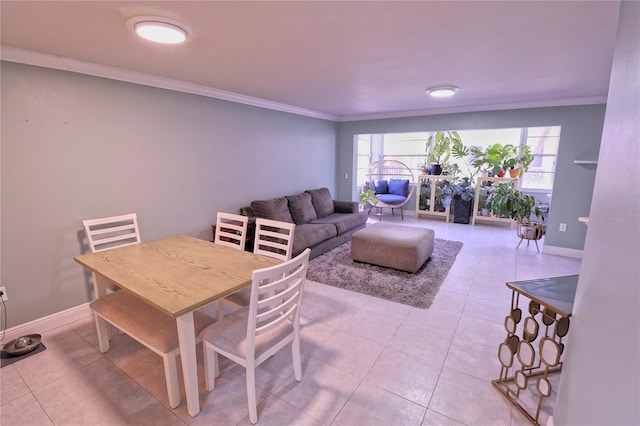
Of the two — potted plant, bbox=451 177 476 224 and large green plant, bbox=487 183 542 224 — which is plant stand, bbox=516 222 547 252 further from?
potted plant, bbox=451 177 476 224

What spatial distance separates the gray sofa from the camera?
394cm

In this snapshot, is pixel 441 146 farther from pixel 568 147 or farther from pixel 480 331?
pixel 480 331

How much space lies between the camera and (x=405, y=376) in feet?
6.27

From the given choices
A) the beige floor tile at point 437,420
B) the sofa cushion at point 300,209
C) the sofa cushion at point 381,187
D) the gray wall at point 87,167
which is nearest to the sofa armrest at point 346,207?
the sofa cushion at point 300,209

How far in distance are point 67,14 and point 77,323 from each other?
7.68ft

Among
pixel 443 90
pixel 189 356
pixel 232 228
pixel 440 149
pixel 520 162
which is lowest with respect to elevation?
pixel 189 356

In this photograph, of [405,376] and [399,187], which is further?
[399,187]

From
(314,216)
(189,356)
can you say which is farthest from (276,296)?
(314,216)

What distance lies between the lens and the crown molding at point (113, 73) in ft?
6.87

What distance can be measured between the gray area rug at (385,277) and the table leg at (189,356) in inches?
73.3

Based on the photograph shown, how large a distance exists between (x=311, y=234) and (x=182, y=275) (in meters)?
2.21

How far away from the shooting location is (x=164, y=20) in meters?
1.65

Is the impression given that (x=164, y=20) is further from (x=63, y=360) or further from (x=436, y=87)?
(x=436, y=87)

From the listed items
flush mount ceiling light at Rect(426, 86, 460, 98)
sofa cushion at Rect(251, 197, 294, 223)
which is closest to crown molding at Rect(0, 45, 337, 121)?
sofa cushion at Rect(251, 197, 294, 223)
